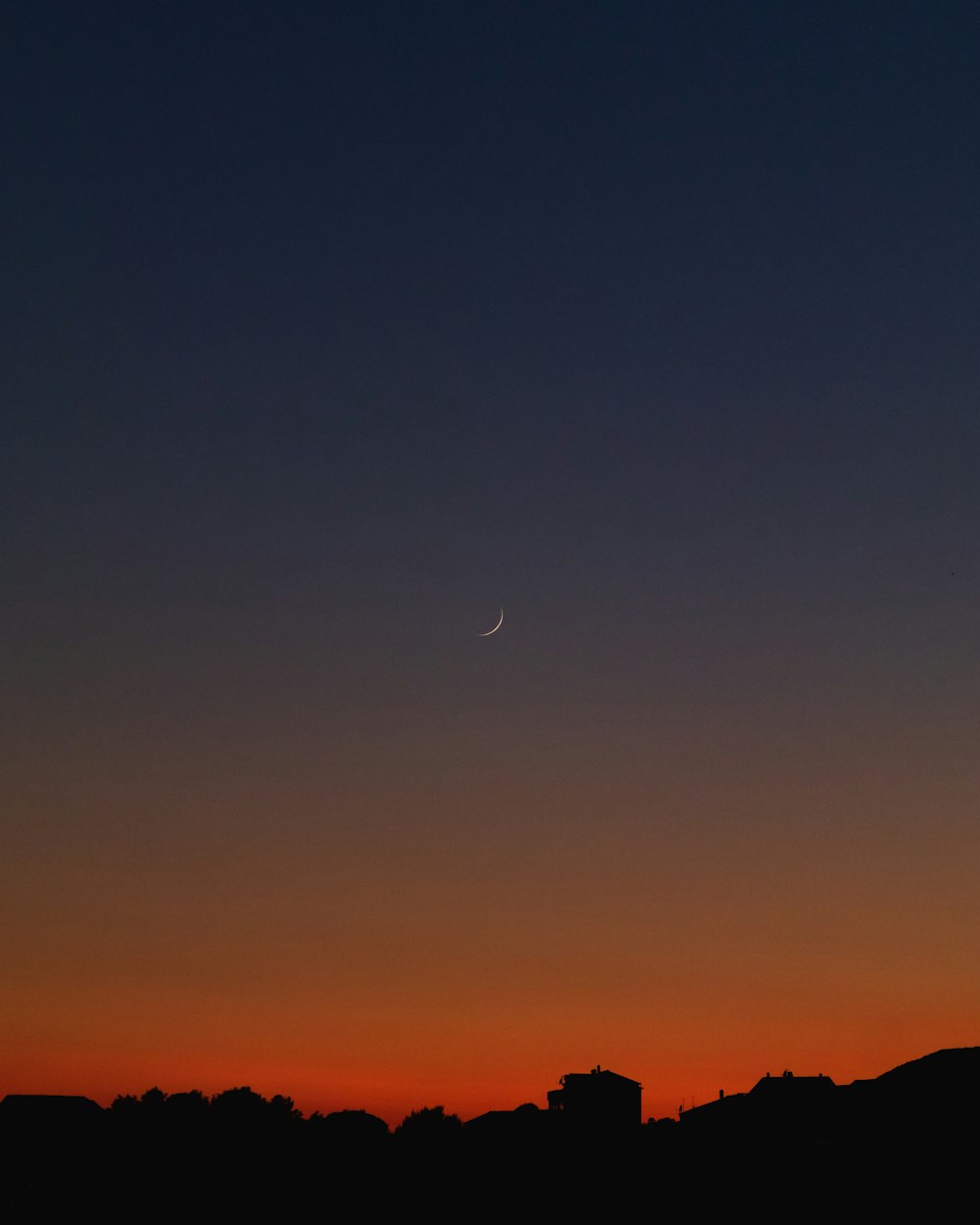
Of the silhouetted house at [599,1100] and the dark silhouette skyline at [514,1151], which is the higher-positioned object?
the silhouetted house at [599,1100]

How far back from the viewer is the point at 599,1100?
124 m

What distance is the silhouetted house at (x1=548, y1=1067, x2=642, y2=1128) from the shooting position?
122 m

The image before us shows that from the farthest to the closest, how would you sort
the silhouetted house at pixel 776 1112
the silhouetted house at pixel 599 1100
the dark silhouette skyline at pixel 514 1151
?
the silhouetted house at pixel 599 1100 < the silhouetted house at pixel 776 1112 < the dark silhouette skyline at pixel 514 1151

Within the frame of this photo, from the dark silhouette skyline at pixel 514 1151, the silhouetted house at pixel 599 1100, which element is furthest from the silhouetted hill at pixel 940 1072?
the silhouetted house at pixel 599 1100

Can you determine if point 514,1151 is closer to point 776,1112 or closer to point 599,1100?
point 776,1112

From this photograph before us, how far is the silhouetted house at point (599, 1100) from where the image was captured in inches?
4813

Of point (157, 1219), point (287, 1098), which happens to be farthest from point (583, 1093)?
point (157, 1219)

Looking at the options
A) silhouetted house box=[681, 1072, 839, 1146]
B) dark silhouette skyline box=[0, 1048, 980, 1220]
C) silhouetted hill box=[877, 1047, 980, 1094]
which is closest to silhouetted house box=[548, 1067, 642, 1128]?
dark silhouette skyline box=[0, 1048, 980, 1220]

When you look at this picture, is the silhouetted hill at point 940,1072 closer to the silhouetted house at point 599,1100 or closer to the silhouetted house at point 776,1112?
the silhouetted house at point 776,1112

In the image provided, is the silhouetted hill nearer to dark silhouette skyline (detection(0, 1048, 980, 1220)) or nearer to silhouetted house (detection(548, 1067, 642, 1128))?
dark silhouette skyline (detection(0, 1048, 980, 1220))

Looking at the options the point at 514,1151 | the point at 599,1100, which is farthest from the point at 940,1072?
the point at 599,1100

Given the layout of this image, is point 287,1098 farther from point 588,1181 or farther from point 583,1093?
point 588,1181

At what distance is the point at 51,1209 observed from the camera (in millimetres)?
86750

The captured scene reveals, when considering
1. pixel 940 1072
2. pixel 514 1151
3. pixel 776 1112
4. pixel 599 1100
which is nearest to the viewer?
pixel 940 1072
